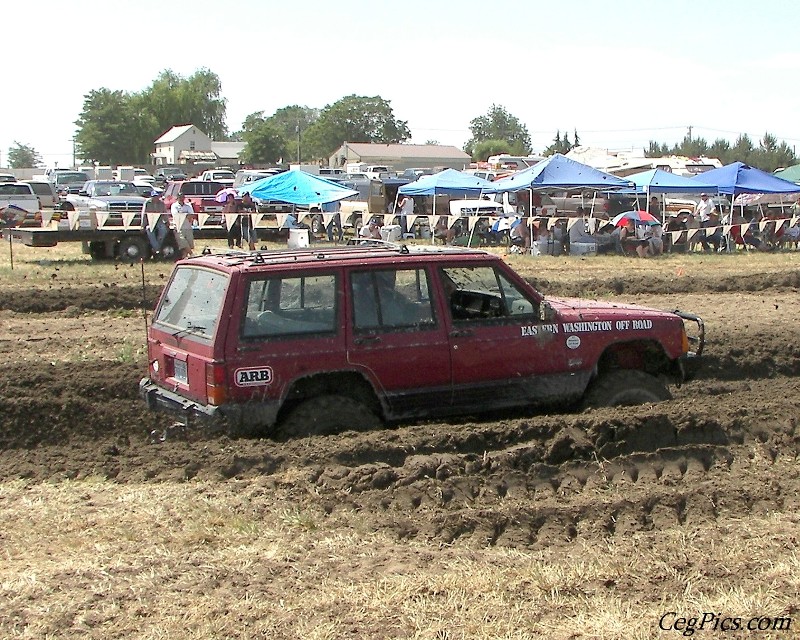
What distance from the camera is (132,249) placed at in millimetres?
22891

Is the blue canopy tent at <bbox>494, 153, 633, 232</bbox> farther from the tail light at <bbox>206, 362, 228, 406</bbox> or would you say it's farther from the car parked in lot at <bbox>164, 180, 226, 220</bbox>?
the tail light at <bbox>206, 362, 228, 406</bbox>

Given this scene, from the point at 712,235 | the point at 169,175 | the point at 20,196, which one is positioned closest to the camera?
the point at 712,235

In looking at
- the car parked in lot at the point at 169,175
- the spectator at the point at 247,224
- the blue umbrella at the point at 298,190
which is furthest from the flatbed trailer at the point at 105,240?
the car parked in lot at the point at 169,175

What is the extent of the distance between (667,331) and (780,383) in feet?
7.36

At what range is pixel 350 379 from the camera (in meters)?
7.54

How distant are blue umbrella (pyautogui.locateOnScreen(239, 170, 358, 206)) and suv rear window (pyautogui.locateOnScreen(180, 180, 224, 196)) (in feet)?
36.8

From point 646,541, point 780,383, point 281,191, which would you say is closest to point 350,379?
point 646,541

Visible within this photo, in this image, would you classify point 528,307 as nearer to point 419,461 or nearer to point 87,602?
point 419,461

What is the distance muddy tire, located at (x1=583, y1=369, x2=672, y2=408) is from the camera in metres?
8.29

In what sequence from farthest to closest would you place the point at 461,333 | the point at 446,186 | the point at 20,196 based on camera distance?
the point at 20,196 → the point at 446,186 → the point at 461,333

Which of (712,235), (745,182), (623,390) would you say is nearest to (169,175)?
(745,182)

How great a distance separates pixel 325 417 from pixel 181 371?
1154 mm

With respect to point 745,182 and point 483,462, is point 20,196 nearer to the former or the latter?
point 745,182

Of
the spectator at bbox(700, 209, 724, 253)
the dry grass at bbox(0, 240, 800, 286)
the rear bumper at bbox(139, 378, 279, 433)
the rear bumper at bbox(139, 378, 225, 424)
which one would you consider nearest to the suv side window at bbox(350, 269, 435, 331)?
the rear bumper at bbox(139, 378, 279, 433)
